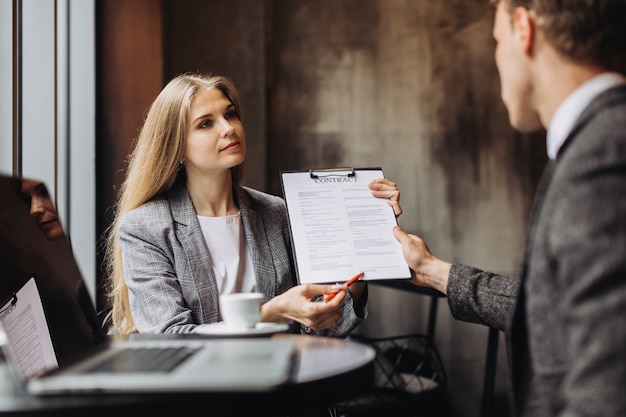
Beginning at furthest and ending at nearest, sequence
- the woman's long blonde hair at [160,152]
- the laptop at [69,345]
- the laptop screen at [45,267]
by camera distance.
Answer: the woman's long blonde hair at [160,152] → the laptop screen at [45,267] → the laptop at [69,345]

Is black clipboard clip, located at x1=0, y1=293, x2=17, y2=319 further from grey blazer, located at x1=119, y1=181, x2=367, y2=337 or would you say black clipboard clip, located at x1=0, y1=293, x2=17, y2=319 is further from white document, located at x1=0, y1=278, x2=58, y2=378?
grey blazer, located at x1=119, y1=181, x2=367, y2=337

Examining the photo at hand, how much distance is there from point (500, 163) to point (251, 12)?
176cm

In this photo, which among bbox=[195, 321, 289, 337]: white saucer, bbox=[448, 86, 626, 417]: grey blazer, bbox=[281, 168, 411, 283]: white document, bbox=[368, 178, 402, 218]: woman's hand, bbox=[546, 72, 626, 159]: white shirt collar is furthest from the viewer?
bbox=[368, 178, 402, 218]: woman's hand

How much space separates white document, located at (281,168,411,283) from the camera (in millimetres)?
1838

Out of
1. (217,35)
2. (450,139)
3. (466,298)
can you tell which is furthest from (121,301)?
(450,139)

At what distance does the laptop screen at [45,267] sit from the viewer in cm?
120

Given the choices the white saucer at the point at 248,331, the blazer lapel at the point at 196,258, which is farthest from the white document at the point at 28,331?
the blazer lapel at the point at 196,258

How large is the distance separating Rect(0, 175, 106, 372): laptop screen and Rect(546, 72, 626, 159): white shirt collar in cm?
97

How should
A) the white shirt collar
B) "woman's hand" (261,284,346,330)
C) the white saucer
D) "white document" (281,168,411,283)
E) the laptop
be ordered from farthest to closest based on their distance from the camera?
"white document" (281,168,411,283), "woman's hand" (261,284,346,330), the white saucer, the white shirt collar, the laptop

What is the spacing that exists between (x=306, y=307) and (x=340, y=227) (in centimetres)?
33

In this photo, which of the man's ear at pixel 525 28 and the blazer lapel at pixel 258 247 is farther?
the blazer lapel at pixel 258 247

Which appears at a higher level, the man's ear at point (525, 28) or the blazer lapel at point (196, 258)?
the man's ear at point (525, 28)

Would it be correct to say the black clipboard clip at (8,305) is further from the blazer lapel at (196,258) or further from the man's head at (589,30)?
the man's head at (589,30)

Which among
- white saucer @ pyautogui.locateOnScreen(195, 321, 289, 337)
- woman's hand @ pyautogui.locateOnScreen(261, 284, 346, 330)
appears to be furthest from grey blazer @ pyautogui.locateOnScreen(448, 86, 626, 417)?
woman's hand @ pyautogui.locateOnScreen(261, 284, 346, 330)
